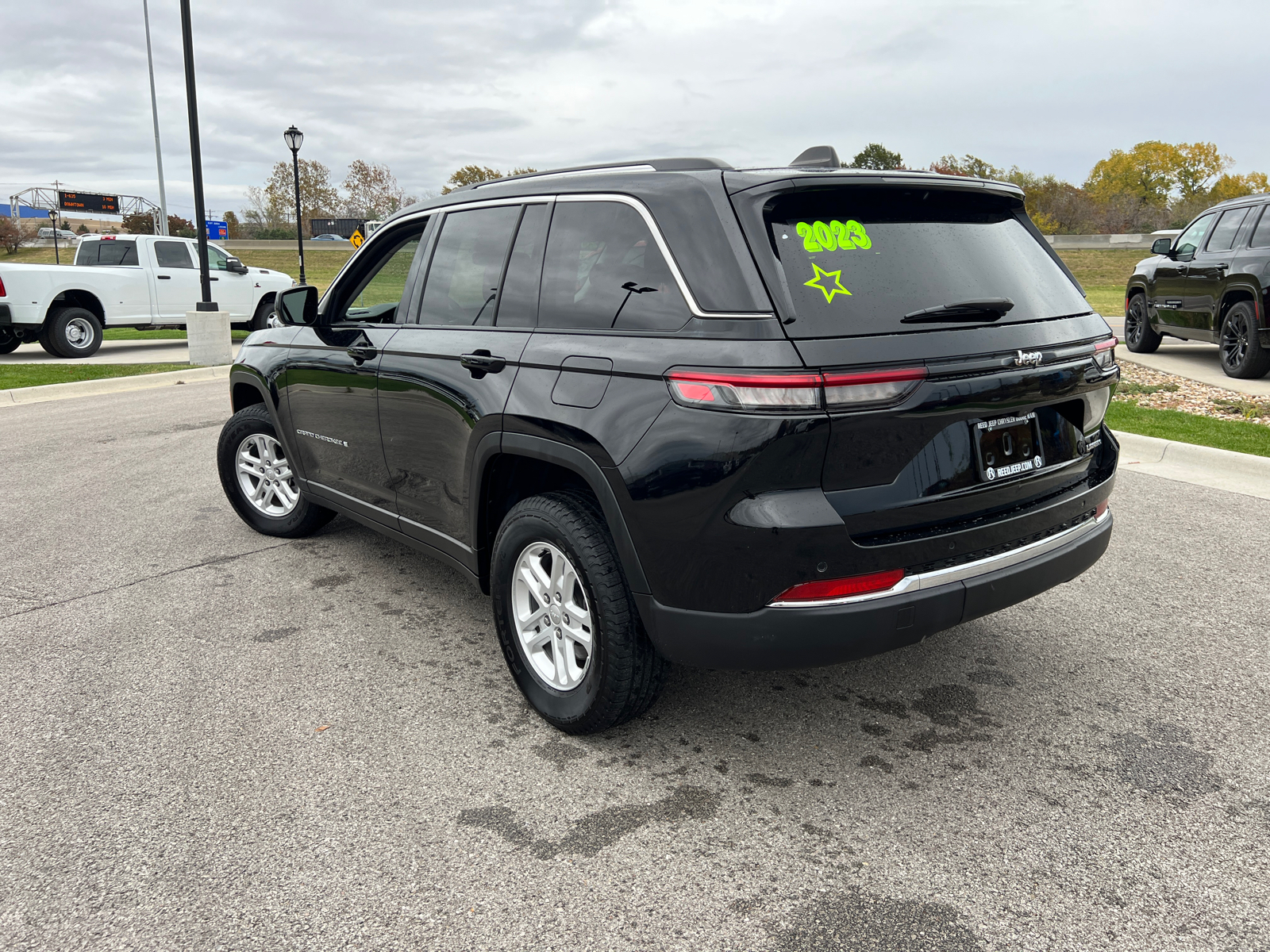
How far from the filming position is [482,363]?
3.28 meters

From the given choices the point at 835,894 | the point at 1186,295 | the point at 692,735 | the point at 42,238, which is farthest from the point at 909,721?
the point at 42,238

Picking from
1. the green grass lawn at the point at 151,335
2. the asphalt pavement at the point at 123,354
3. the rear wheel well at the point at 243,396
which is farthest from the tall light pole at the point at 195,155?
the rear wheel well at the point at 243,396

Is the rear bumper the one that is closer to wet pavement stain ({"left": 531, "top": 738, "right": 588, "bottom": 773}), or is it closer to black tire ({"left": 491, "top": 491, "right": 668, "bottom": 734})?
black tire ({"left": 491, "top": 491, "right": 668, "bottom": 734})

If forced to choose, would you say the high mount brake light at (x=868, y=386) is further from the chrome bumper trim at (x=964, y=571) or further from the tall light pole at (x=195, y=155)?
the tall light pole at (x=195, y=155)

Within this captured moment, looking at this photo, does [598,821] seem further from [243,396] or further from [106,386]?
[106,386]

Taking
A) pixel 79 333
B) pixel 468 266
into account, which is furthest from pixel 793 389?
pixel 79 333

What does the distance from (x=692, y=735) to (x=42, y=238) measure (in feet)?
307

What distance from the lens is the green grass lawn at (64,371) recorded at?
12.2m

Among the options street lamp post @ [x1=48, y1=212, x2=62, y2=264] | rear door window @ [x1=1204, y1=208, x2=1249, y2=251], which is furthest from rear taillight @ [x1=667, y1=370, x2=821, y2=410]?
street lamp post @ [x1=48, y1=212, x2=62, y2=264]

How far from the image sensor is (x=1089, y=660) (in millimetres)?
3691

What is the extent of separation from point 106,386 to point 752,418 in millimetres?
12082

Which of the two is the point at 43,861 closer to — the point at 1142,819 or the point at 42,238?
the point at 1142,819

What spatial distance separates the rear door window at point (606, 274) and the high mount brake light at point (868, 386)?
477mm

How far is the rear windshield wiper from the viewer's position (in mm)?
2652
